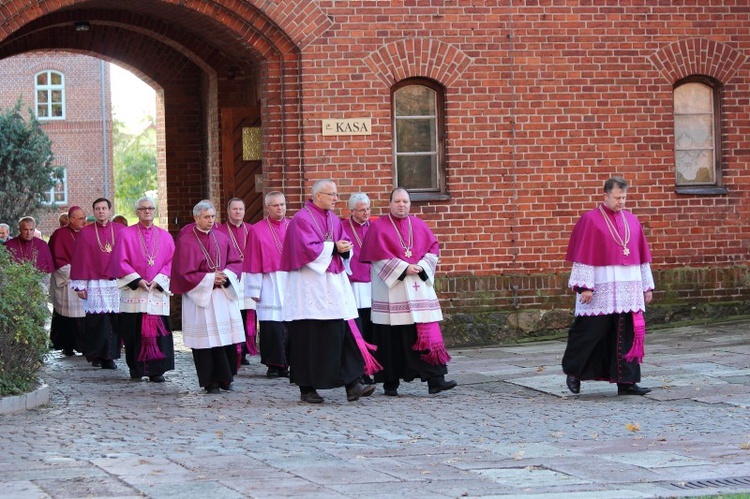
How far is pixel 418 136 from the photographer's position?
16938 mm

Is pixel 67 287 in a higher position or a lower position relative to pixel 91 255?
lower

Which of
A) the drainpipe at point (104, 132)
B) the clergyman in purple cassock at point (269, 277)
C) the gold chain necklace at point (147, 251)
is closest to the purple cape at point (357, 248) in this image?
the clergyman in purple cassock at point (269, 277)

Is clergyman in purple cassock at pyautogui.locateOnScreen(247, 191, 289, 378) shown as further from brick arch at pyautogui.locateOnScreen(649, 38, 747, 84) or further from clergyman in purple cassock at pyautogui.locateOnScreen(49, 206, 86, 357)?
brick arch at pyautogui.locateOnScreen(649, 38, 747, 84)

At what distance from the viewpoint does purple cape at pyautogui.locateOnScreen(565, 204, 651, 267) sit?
39.1 feet

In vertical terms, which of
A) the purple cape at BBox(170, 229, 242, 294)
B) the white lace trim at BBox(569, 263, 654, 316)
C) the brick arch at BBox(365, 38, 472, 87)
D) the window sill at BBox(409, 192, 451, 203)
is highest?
the brick arch at BBox(365, 38, 472, 87)

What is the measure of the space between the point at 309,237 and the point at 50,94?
142ft

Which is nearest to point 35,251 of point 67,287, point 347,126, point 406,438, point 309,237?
point 67,287

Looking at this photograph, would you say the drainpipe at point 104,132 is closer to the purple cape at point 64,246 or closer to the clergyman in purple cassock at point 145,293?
the purple cape at point 64,246

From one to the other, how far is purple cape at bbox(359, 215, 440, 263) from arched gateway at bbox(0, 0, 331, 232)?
406 cm

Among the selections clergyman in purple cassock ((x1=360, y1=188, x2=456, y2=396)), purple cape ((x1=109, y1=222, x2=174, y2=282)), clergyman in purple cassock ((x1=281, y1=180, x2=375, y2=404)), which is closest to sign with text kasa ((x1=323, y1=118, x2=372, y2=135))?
purple cape ((x1=109, y1=222, x2=174, y2=282))

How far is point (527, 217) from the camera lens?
16.8 metres

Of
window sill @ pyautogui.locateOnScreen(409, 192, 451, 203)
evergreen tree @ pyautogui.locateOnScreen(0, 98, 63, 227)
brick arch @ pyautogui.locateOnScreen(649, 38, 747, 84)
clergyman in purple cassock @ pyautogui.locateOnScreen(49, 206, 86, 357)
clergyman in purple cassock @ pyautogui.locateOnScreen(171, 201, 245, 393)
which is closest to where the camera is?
clergyman in purple cassock @ pyautogui.locateOnScreen(171, 201, 245, 393)

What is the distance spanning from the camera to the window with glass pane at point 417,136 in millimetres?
16812

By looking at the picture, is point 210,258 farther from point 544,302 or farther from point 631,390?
point 544,302
